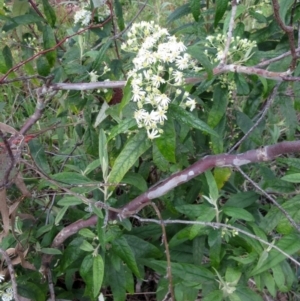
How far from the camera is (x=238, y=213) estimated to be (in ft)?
3.82

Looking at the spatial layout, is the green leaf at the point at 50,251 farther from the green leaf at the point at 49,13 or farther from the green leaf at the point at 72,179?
the green leaf at the point at 49,13

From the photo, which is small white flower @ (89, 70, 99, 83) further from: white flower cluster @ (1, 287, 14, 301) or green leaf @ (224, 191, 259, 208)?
white flower cluster @ (1, 287, 14, 301)

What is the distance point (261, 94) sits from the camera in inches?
55.7

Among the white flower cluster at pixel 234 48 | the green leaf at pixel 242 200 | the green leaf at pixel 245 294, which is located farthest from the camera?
the green leaf at pixel 242 200

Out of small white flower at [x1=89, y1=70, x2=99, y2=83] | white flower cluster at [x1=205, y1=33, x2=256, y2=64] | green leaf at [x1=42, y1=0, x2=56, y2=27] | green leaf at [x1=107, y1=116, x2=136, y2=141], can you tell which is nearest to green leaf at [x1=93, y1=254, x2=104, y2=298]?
green leaf at [x1=107, y1=116, x2=136, y2=141]

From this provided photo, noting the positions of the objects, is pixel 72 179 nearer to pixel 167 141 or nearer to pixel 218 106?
pixel 167 141

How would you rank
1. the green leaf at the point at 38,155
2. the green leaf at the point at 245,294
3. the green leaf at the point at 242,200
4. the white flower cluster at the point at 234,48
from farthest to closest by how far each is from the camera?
the green leaf at the point at 38,155, the green leaf at the point at 242,200, the green leaf at the point at 245,294, the white flower cluster at the point at 234,48

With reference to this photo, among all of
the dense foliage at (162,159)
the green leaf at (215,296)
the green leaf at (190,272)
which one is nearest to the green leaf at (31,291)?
the dense foliage at (162,159)

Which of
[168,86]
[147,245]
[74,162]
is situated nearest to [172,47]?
[168,86]

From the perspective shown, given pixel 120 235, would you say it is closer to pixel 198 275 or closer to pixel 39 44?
pixel 198 275

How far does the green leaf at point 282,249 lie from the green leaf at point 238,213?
97 millimetres

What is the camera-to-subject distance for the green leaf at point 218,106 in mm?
1200

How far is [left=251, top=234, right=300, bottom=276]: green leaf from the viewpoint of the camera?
1.13 meters

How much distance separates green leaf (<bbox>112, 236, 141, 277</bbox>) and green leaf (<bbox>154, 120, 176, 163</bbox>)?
0.35 m
